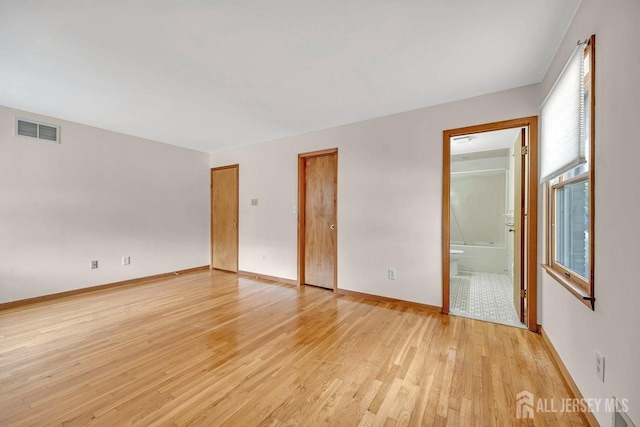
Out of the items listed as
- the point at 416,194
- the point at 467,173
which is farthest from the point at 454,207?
the point at 416,194

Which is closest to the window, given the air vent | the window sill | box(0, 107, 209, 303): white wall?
the window sill

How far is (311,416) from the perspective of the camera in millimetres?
1413

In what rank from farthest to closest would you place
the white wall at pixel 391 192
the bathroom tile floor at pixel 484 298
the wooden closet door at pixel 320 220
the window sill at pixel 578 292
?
the wooden closet door at pixel 320 220 < the white wall at pixel 391 192 < the bathroom tile floor at pixel 484 298 < the window sill at pixel 578 292

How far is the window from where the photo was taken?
139 cm

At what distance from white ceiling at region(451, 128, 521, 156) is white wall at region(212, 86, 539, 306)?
1.27m

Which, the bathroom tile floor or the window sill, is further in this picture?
the bathroom tile floor

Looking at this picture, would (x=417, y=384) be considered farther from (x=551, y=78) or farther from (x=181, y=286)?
(x=181, y=286)

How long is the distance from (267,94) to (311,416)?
273 cm
